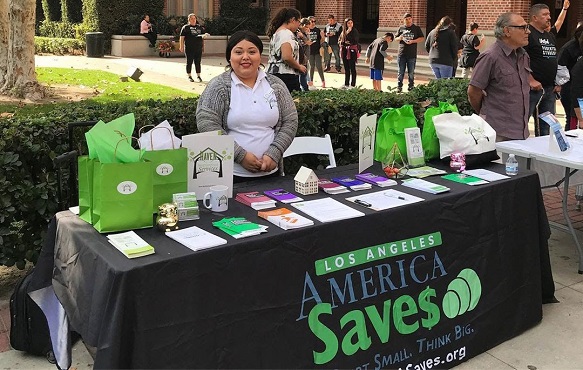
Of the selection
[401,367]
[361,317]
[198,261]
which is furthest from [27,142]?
[401,367]

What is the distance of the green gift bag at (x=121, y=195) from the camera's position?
2.82 meters

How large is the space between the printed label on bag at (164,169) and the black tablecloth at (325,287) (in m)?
0.28

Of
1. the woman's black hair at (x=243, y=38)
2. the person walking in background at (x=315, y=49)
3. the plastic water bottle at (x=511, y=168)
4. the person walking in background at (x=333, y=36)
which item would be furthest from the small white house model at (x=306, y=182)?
the person walking in background at (x=333, y=36)

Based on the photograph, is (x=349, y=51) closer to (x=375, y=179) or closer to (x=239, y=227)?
(x=375, y=179)

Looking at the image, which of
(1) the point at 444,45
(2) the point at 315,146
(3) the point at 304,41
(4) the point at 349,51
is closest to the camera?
(2) the point at 315,146

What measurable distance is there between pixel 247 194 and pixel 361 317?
0.92 metres

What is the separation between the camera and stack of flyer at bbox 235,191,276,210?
333cm

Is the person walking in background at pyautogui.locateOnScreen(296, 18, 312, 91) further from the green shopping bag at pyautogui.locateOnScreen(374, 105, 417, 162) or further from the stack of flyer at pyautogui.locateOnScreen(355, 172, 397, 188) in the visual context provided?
the stack of flyer at pyautogui.locateOnScreen(355, 172, 397, 188)

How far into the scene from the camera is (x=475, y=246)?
367 cm

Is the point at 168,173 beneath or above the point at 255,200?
above

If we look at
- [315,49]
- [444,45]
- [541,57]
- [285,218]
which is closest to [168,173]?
[285,218]

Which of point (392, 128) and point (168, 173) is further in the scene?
point (392, 128)

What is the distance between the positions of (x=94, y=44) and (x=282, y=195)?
22491 mm

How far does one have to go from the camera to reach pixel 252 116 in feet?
12.8
